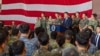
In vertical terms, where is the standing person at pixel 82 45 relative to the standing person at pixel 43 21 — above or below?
above

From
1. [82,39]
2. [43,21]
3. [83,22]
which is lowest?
[43,21]

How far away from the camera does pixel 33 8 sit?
43.1 ft

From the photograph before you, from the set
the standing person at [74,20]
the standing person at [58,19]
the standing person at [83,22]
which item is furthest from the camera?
the standing person at [58,19]

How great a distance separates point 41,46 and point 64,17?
26.3 feet

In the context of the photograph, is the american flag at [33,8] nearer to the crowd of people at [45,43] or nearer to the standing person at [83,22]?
the standing person at [83,22]

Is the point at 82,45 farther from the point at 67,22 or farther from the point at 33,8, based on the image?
the point at 33,8

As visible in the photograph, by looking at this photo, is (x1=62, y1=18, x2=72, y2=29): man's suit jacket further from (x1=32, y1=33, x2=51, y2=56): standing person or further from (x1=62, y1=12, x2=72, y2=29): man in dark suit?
(x1=32, y1=33, x2=51, y2=56): standing person

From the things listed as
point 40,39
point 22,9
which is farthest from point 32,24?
point 40,39

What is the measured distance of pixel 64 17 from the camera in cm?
1200

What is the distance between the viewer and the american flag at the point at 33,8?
1192 cm

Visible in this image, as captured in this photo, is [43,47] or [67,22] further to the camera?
[67,22]

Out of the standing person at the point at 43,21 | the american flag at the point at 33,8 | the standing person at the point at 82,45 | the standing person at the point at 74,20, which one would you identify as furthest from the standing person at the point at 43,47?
the standing person at the point at 43,21

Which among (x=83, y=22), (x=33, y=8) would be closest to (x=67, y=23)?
(x=83, y=22)

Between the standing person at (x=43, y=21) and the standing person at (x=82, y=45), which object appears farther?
the standing person at (x=43, y=21)
